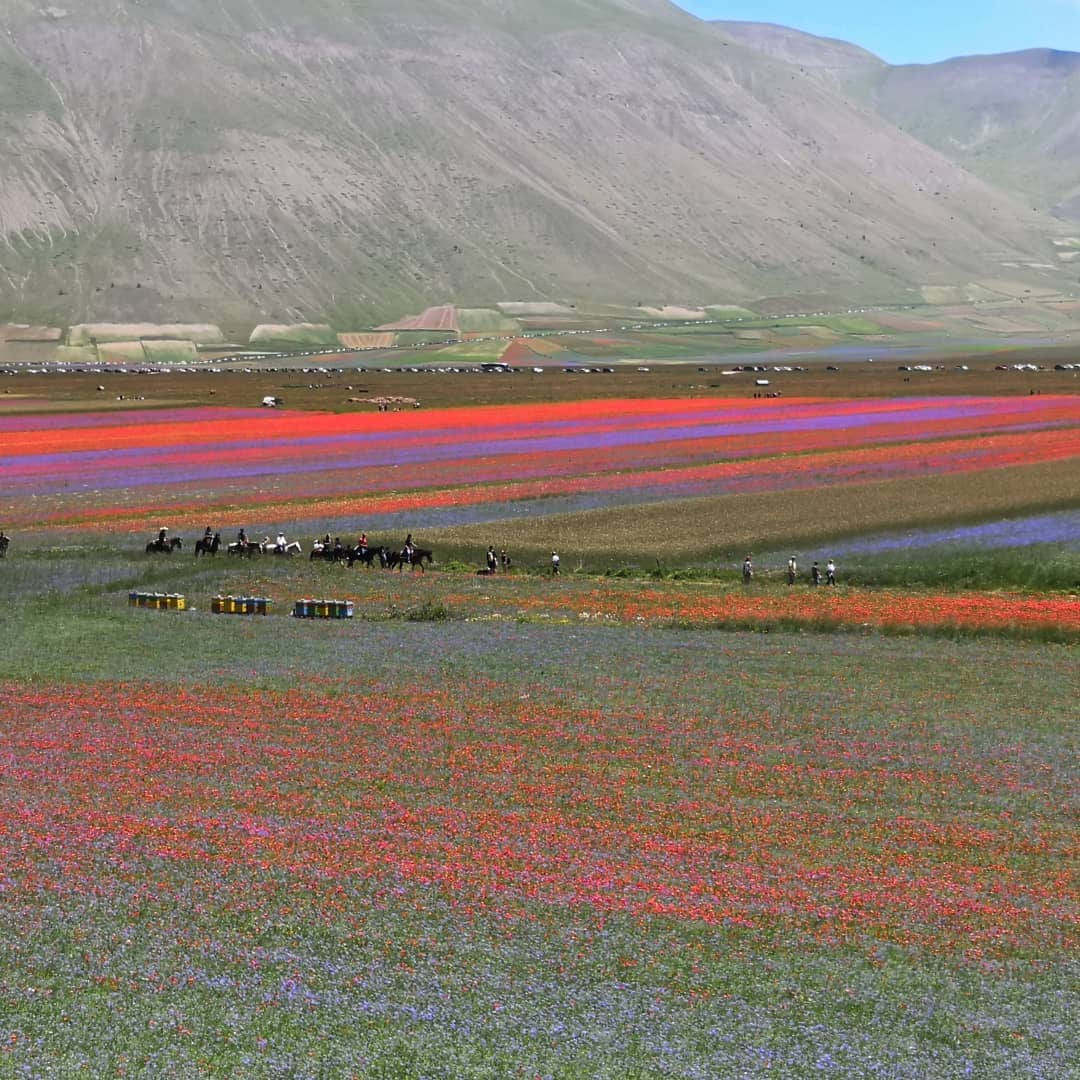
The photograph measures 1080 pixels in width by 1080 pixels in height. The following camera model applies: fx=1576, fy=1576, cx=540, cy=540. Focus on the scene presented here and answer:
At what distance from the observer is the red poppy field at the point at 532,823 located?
60.7 ft

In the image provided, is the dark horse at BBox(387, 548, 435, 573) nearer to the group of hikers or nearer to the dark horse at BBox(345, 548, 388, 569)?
the dark horse at BBox(345, 548, 388, 569)

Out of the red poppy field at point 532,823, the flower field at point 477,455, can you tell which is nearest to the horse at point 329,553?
the red poppy field at point 532,823

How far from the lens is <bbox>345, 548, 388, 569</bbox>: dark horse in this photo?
54844 mm

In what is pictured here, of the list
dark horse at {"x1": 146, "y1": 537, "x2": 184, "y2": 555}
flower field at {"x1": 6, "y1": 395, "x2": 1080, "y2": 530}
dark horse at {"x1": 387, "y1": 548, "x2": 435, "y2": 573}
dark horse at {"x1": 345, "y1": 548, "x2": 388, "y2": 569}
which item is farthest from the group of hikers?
dark horse at {"x1": 146, "y1": 537, "x2": 184, "y2": 555}

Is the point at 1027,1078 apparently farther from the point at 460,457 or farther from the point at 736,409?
the point at 736,409

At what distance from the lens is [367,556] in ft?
180

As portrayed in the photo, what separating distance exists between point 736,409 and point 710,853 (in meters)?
99.4

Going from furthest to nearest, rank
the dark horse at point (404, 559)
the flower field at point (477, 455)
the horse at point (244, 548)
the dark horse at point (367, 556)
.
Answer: the flower field at point (477, 455)
the horse at point (244, 548)
the dark horse at point (367, 556)
the dark horse at point (404, 559)

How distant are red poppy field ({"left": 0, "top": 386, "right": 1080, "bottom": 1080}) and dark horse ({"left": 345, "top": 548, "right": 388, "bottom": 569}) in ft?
5.81

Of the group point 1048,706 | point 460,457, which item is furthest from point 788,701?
point 460,457

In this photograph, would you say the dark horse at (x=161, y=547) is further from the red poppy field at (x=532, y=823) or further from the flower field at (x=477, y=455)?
the flower field at (x=477, y=455)

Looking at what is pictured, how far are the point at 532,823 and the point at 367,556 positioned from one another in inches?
1173

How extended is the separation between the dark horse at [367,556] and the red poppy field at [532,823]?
1772 mm

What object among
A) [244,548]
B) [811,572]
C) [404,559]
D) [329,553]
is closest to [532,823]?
[811,572]
